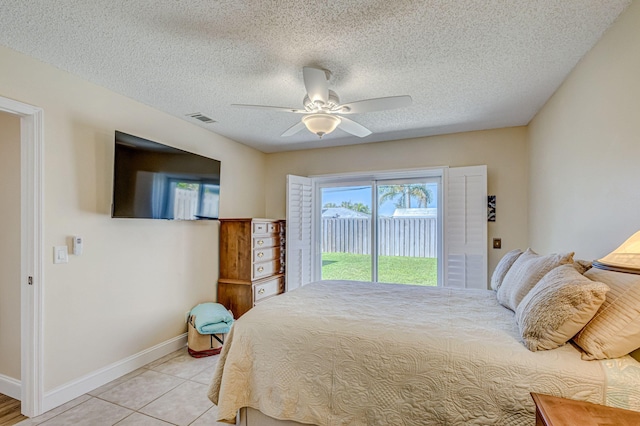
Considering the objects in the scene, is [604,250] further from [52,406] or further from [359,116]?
[52,406]

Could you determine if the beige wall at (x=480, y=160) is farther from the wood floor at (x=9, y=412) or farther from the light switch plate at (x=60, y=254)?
the wood floor at (x=9, y=412)

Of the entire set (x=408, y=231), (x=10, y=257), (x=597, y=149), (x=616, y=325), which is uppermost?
(x=597, y=149)

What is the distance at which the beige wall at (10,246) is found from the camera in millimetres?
2371

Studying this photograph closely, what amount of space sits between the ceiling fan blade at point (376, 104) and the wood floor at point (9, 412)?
3044mm

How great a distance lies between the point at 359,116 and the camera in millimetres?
3217

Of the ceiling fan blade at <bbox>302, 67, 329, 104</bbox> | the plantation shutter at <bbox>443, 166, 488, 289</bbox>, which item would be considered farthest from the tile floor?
the plantation shutter at <bbox>443, 166, 488, 289</bbox>

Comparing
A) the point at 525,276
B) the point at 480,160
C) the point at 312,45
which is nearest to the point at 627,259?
the point at 525,276

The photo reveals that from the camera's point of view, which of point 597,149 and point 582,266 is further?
point 597,149

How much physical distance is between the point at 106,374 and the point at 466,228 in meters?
3.83

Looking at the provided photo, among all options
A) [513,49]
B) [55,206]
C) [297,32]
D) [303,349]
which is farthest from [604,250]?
[55,206]

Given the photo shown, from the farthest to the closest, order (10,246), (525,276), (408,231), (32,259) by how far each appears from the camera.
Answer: (408,231)
(10,246)
(32,259)
(525,276)

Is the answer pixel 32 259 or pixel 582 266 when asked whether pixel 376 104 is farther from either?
pixel 32 259

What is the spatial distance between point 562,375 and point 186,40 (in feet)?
8.38

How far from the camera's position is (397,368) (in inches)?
58.8
